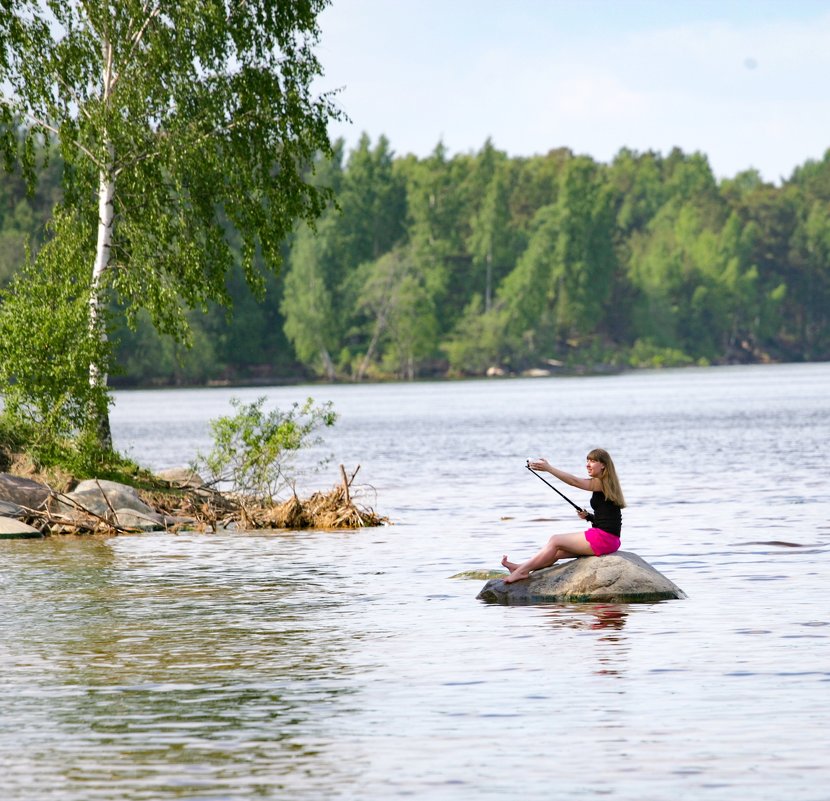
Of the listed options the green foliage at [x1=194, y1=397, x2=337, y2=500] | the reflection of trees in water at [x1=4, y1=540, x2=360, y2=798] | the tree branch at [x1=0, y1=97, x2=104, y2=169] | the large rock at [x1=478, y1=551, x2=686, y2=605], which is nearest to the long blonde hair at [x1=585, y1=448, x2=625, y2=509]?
the large rock at [x1=478, y1=551, x2=686, y2=605]

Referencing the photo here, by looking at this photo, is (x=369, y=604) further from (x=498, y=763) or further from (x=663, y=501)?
(x=663, y=501)

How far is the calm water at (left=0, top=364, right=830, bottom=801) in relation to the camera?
10.1 meters

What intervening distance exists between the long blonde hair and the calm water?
1.17 m

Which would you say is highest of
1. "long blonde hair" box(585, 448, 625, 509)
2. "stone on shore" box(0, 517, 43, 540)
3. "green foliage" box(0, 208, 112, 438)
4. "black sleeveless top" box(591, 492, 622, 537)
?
"green foliage" box(0, 208, 112, 438)

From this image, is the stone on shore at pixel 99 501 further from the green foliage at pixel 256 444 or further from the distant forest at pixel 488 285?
the distant forest at pixel 488 285

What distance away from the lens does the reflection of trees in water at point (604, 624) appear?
45.7 ft

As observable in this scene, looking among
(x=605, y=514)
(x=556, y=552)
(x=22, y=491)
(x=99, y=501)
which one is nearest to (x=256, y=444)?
(x=99, y=501)

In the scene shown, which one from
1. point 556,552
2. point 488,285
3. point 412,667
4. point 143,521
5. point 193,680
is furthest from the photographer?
point 488,285

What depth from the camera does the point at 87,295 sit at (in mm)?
29969

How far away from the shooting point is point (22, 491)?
92.6ft

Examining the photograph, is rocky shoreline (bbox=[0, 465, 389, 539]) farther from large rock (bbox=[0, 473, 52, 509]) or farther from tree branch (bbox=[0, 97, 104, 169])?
tree branch (bbox=[0, 97, 104, 169])

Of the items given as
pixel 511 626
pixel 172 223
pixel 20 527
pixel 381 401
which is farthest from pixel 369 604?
pixel 381 401

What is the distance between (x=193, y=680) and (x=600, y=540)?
565 cm

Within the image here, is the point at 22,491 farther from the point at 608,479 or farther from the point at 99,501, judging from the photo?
the point at 608,479
